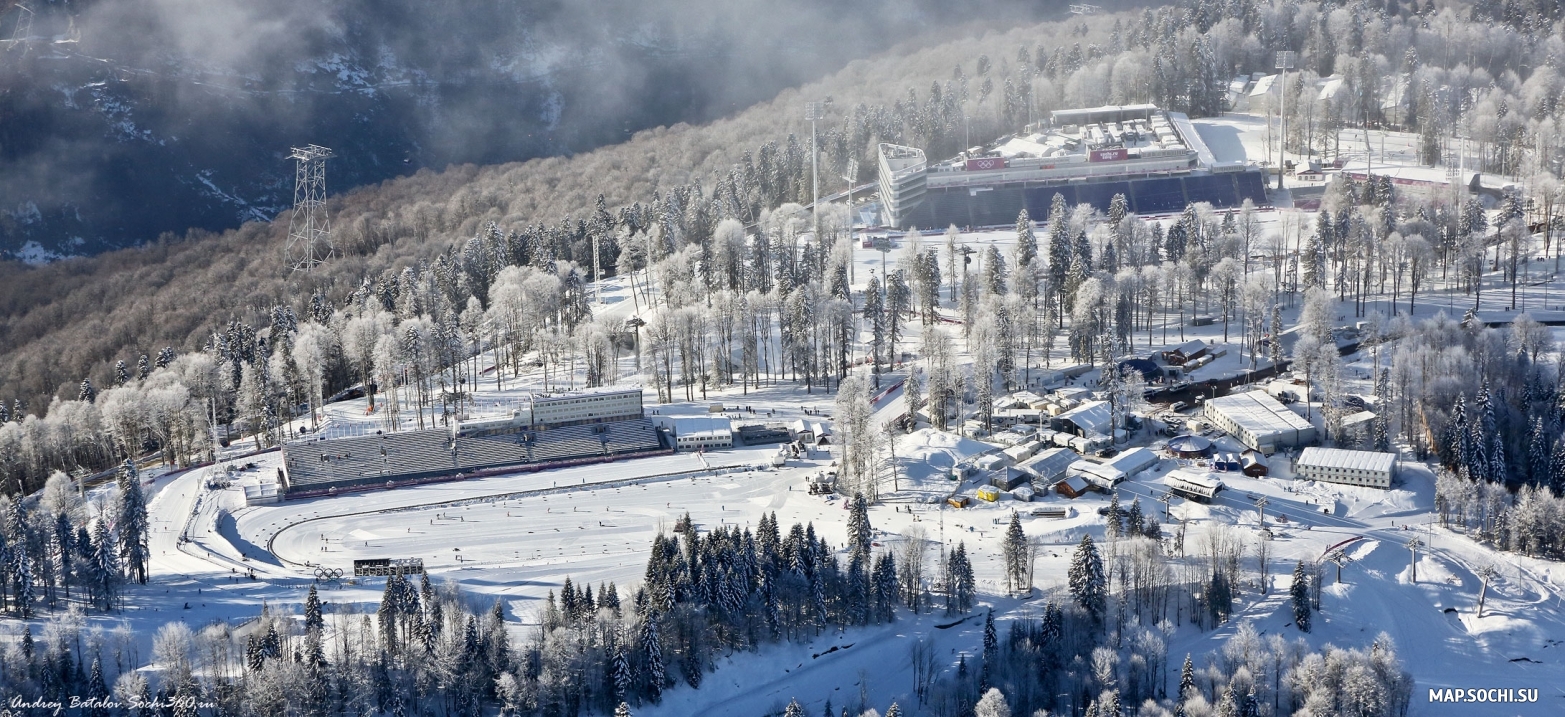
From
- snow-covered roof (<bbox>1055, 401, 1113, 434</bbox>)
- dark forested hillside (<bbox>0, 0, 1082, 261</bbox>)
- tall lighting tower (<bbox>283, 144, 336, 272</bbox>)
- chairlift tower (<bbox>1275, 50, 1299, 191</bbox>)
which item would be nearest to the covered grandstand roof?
snow-covered roof (<bbox>1055, 401, 1113, 434</bbox>)

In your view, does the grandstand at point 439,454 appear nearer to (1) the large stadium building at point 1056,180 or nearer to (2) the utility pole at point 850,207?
(2) the utility pole at point 850,207

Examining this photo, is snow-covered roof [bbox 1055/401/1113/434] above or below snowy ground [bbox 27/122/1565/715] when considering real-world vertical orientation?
above

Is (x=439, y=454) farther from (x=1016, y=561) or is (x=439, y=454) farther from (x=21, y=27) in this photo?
(x=21, y=27)

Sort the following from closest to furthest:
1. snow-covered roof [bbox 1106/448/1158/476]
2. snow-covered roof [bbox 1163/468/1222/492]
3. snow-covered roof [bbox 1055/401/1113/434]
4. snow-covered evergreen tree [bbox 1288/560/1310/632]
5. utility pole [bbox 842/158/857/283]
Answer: snow-covered evergreen tree [bbox 1288/560/1310/632] < snow-covered roof [bbox 1163/468/1222/492] < snow-covered roof [bbox 1106/448/1158/476] < snow-covered roof [bbox 1055/401/1113/434] < utility pole [bbox 842/158/857/283]

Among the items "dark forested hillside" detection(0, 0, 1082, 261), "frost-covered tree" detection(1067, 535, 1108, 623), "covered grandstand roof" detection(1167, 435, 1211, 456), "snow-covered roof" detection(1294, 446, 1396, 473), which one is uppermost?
"dark forested hillside" detection(0, 0, 1082, 261)

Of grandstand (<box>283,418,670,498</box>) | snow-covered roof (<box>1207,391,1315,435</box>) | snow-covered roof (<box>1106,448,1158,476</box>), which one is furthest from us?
grandstand (<box>283,418,670,498</box>)

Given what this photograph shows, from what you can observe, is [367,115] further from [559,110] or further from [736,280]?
[736,280]

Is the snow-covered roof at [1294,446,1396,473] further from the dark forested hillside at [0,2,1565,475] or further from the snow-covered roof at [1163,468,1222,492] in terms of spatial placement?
the dark forested hillside at [0,2,1565,475]

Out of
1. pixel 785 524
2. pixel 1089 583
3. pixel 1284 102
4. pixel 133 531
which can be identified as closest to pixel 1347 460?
pixel 1089 583
